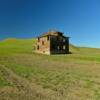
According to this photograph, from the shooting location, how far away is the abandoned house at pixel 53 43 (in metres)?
101

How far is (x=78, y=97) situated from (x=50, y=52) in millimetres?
Answer: 82153

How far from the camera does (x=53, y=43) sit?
102m

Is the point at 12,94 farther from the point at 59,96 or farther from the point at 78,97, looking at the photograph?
the point at 78,97

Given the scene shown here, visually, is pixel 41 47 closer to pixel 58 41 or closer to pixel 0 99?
pixel 58 41

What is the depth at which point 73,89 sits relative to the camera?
65.4 feet

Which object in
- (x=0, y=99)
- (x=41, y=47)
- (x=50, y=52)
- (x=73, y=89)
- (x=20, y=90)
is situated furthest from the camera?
(x=41, y=47)

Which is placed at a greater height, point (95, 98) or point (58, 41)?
point (58, 41)

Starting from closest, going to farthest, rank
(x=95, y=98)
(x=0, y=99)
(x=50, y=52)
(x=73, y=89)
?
(x=0, y=99)
(x=95, y=98)
(x=73, y=89)
(x=50, y=52)

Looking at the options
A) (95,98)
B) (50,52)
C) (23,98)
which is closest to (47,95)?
(23,98)

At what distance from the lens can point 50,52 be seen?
9906 centimetres

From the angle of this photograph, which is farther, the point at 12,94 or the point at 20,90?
the point at 20,90

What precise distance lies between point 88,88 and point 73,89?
1.41 metres

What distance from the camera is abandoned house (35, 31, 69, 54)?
100938 mm

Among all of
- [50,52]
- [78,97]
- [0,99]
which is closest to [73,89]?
[78,97]
